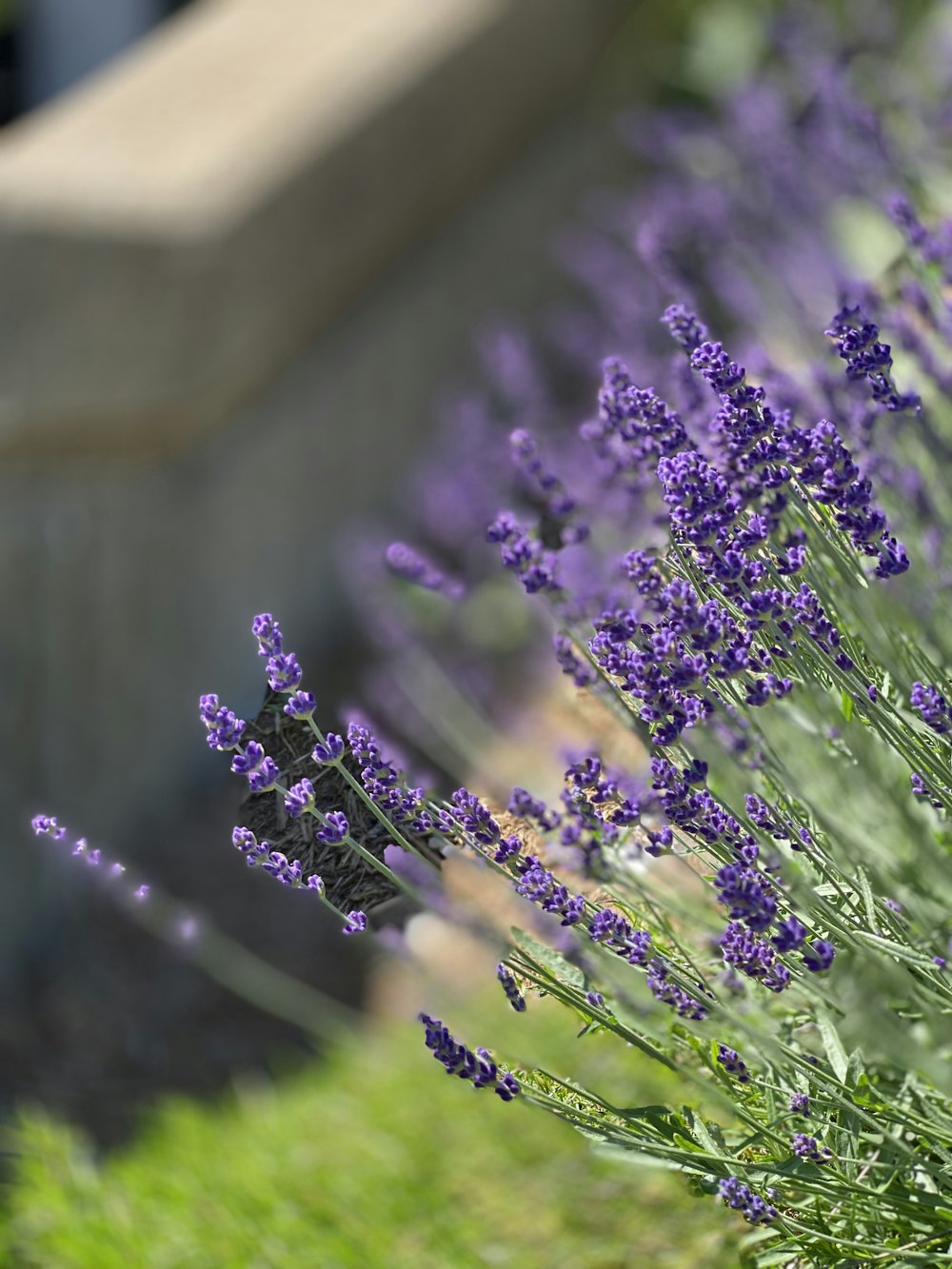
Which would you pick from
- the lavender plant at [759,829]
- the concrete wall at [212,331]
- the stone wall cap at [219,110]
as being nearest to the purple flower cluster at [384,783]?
the lavender plant at [759,829]

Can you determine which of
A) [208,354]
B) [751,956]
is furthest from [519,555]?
[208,354]

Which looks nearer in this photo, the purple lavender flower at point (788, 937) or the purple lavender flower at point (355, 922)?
the purple lavender flower at point (788, 937)

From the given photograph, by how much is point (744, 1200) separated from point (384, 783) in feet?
1.60

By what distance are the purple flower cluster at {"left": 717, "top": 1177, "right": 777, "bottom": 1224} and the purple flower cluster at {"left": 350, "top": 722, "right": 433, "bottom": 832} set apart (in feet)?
1.35

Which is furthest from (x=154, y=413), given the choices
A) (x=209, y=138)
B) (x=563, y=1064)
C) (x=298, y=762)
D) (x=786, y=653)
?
(x=786, y=653)

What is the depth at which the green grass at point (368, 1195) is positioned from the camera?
2.24 metres

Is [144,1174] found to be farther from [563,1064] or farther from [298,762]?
[298,762]

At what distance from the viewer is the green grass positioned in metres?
2.24

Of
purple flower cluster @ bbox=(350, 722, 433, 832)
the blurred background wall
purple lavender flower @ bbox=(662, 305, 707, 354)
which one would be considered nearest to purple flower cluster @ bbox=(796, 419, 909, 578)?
purple lavender flower @ bbox=(662, 305, 707, 354)

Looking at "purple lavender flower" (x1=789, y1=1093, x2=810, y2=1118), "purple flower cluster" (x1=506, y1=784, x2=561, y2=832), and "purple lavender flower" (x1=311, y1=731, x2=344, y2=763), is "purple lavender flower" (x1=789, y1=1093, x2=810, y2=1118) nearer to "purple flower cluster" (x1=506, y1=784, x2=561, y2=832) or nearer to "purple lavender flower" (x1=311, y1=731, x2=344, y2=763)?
"purple flower cluster" (x1=506, y1=784, x2=561, y2=832)

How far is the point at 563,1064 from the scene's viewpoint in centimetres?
266

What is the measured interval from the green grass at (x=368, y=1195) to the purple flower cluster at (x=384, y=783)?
83 centimetres

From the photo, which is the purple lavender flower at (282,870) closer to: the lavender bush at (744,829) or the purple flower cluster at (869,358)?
the lavender bush at (744,829)

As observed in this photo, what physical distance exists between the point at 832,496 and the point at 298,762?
612 mm
